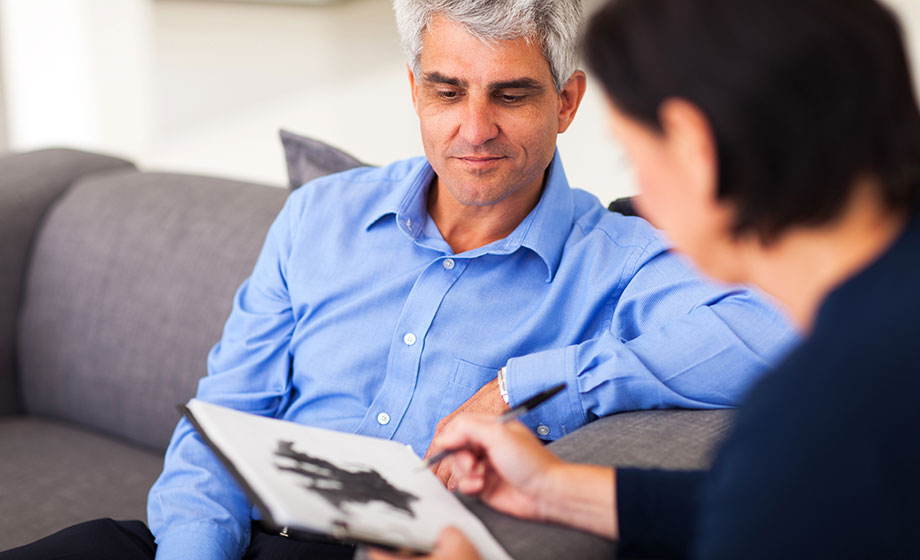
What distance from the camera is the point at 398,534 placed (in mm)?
837

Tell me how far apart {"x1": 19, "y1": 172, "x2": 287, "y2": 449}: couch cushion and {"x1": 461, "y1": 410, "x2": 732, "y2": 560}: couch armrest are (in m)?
0.88

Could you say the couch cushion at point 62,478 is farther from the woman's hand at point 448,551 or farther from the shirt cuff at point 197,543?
the woman's hand at point 448,551

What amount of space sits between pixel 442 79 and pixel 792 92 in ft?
2.38

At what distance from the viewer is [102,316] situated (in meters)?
1.91

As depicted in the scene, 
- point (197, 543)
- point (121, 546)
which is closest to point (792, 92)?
point (197, 543)

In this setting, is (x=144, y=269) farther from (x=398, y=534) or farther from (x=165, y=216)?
(x=398, y=534)

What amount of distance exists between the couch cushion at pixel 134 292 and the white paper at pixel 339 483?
0.79 meters

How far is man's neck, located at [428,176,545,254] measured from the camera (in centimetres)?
138

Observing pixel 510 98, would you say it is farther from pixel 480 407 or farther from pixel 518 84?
pixel 480 407

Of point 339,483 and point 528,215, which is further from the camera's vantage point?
point 528,215

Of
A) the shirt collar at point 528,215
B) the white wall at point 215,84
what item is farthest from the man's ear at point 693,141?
the white wall at point 215,84

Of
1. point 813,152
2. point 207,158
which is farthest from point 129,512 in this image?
point 207,158

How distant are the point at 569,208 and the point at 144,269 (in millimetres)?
949

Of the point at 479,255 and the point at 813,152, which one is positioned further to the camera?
the point at 479,255
